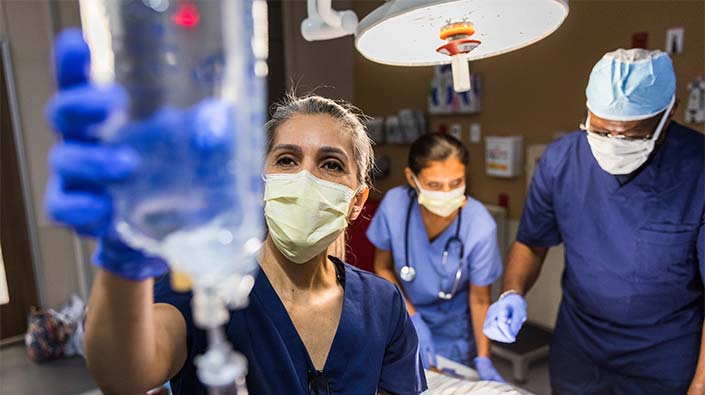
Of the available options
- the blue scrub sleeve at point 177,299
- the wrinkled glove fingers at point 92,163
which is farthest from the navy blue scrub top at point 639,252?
the wrinkled glove fingers at point 92,163

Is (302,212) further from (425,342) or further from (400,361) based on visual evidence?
(425,342)

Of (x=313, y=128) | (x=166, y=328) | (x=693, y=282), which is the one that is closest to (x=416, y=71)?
(x=693, y=282)

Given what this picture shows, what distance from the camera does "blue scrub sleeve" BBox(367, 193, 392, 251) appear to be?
1829mm

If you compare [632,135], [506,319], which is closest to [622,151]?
[632,135]

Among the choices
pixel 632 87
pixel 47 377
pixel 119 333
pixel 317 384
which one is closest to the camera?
pixel 119 333

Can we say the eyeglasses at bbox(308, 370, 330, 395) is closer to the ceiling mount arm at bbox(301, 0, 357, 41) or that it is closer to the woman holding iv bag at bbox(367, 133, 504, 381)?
the ceiling mount arm at bbox(301, 0, 357, 41)

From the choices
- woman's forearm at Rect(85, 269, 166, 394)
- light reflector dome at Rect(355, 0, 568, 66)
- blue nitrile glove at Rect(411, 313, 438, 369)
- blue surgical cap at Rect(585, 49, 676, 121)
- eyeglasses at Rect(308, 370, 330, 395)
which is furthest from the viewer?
blue nitrile glove at Rect(411, 313, 438, 369)

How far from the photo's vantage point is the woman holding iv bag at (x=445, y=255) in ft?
5.58

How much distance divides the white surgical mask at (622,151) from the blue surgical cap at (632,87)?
2.3 inches

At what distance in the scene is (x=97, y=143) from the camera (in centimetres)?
37

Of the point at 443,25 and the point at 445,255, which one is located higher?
the point at 443,25

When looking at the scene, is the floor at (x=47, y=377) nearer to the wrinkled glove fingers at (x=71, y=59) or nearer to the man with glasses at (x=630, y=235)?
the man with glasses at (x=630, y=235)

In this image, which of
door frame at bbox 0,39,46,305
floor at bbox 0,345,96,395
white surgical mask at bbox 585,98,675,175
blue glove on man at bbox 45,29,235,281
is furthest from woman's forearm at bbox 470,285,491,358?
door frame at bbox 0,39,46,305

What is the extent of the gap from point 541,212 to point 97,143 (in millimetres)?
1404
